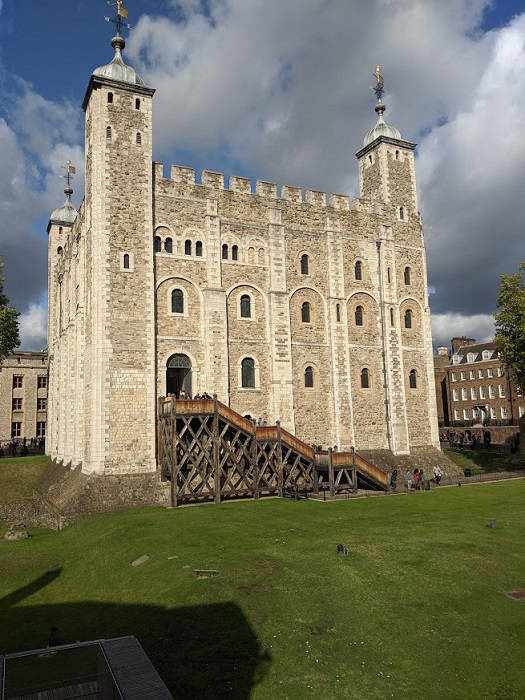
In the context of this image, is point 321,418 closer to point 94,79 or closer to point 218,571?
point 218,571

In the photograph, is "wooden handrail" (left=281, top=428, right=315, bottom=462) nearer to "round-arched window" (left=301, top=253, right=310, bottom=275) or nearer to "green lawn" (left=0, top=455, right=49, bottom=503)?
"round-arched window" (left=301, top=253, right=310, bottom=275)

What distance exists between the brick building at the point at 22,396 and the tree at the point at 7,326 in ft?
62.7

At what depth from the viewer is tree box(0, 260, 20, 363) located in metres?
33.3

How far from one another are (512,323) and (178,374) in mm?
18751

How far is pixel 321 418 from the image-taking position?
3241 cm

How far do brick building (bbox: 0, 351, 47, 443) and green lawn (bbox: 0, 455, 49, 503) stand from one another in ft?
61.5

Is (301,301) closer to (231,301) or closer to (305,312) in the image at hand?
(305,312)

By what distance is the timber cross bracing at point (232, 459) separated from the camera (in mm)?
24094

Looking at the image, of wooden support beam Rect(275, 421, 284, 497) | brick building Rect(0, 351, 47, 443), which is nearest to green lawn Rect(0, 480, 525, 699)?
wooden support beam Rect(275, 421, 284, 497)

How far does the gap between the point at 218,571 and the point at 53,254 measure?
34804 millimetres

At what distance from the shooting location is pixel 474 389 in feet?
206

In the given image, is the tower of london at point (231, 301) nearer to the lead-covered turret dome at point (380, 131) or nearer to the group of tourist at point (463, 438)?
the lead-covered turret dome at point (380, 131)

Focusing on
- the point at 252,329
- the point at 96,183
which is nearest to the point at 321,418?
the point at 252,329

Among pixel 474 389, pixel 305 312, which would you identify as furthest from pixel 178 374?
pixel 474 389
